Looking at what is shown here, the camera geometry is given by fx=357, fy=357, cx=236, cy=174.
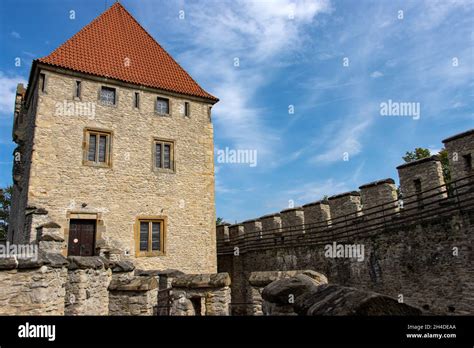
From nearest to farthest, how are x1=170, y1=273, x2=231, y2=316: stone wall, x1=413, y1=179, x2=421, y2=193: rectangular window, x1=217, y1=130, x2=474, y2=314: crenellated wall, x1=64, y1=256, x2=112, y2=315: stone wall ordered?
x1=64, y1=256, x2=112, y2=315: stone wall, x1=170, y1=273, x2=231, y2=316: stone wall, x1=217, y1=130, x2=474, y2=314: crenellated wall, x1=413, y1=179, x2=421, y2=193: rectangular window

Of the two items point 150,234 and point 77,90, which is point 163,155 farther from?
point 77,90

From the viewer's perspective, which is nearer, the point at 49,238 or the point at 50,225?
the point at 49,238

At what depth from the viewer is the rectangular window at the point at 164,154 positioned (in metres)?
17.3

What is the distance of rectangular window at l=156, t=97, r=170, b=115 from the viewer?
17.9 meters

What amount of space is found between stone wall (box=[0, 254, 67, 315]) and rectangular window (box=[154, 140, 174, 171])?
11.5m

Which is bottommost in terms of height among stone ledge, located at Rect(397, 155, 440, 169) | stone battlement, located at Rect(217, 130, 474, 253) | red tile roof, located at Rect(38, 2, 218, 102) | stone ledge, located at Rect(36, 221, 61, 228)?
stone ledge, located at Rect(36, 221, 61, 228)

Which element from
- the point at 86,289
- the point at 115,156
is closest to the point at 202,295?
the point at 86,289

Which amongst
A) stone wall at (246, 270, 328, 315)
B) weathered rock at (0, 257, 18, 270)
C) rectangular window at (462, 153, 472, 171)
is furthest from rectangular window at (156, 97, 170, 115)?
weathered rock at (0, 257, 18, 270)

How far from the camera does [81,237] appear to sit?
14.9 meters

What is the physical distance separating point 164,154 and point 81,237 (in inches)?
209

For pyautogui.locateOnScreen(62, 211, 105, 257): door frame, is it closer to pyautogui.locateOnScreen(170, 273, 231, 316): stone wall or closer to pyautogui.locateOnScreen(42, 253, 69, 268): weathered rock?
pyautogui.locateOnScreen(170, 273, 231, 316): stone wall

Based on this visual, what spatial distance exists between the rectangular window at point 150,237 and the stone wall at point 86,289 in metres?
7.88

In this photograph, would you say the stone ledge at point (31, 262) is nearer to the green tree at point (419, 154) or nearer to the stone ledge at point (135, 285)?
the stone ledge at point (135, 285)

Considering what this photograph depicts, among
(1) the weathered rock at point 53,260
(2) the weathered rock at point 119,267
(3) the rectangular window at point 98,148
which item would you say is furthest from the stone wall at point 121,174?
(1) the weathered rock at point 53,260
